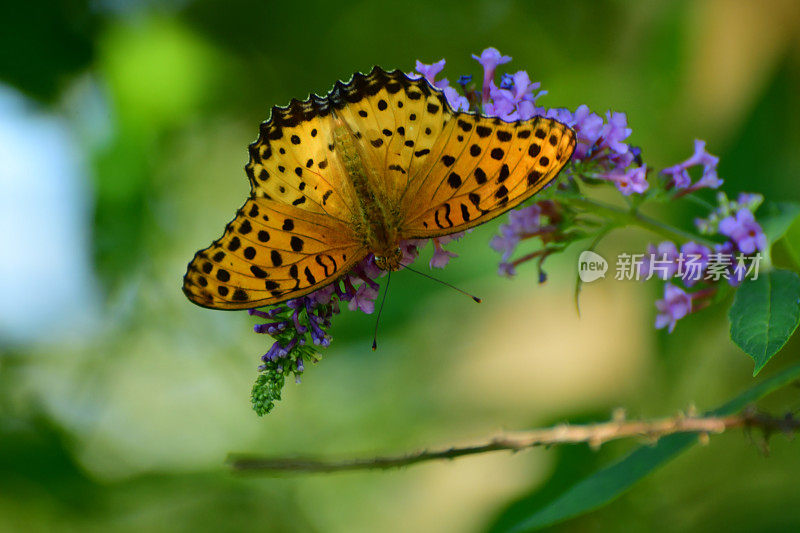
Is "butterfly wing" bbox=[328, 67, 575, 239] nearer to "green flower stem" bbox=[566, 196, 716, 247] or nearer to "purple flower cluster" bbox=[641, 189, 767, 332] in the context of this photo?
"green flower stem" bbox=[566, 196, 716, 247]

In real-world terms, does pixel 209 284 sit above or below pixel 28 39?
below

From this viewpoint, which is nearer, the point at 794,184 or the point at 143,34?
the point at 794,184

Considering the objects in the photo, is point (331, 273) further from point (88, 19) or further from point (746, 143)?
point (88, 19)

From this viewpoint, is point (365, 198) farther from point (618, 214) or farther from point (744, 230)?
point (744, 230)

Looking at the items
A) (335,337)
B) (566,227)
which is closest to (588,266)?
→ (566,227)

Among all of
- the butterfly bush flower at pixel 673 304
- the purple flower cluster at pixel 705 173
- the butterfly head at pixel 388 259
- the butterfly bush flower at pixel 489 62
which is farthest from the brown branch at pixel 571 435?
the butterfly bush flower at pixel 489 62

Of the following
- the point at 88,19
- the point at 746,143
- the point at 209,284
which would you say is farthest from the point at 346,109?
the point at 88,19

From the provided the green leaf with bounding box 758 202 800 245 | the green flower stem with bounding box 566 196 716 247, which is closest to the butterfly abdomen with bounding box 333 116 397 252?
the green flower stem with bounding box 566 196 716 247

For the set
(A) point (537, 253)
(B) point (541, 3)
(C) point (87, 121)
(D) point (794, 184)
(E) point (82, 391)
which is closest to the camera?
(A) point (537, 253)
